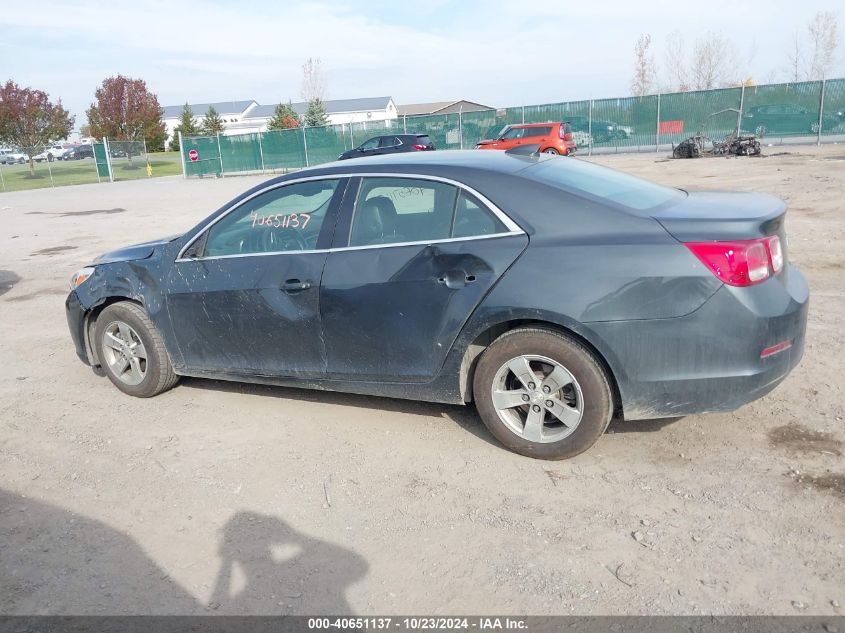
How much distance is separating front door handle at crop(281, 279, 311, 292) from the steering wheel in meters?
0.22

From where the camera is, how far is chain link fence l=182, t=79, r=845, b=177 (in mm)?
31219

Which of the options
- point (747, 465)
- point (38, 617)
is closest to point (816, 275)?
point (747, 465)

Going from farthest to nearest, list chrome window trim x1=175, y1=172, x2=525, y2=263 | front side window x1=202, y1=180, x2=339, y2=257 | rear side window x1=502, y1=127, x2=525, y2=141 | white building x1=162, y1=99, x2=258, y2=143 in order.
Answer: white building x1=162, y1=99, x2=258, y2=143 → rear side window x1=502, y1=127, x2=525, y2=141 → front side window x1=202, y1=180, x2=339, y2=257 → chrome window trim x1=175, y1=172, x2=525, y2=263

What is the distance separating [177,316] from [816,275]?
643cm

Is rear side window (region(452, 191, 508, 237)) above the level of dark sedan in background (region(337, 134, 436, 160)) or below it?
below

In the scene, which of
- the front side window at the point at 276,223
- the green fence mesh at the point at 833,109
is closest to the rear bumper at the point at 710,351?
the front side window at the point at 276,223

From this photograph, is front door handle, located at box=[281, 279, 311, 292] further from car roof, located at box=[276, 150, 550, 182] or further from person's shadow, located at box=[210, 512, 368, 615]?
person's shadow, located at box=[210, 512, 368, 615]

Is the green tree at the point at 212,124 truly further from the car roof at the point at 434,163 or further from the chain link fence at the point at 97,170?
the car roof at the point at 434,163

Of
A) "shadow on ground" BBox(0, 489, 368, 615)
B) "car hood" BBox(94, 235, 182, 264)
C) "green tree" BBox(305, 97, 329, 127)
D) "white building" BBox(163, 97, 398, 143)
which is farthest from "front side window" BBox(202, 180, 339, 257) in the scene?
"white building" BBox(163, 97, 398, 143)

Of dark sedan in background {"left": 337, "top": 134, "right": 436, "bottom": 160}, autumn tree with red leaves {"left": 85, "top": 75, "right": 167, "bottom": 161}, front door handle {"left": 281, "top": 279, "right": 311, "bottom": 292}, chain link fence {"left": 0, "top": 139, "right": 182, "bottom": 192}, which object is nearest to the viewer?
front door handle {"left": 281, "top": 279, "right": 311, "bottom": 292}

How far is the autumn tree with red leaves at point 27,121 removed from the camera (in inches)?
1772

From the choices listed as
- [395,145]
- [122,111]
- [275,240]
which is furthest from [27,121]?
[275,240]

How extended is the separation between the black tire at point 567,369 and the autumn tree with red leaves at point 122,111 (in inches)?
2151

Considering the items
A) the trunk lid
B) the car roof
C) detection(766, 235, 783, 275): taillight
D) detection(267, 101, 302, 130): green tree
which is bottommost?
detection(766, 235, 783, 275): taillight
